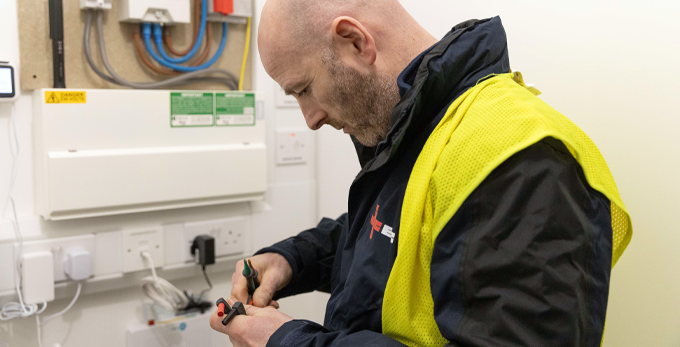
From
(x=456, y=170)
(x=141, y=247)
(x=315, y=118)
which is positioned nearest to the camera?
(x=456, y=170)

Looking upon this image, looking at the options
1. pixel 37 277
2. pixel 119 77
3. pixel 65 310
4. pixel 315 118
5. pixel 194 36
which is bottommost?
pixel 65 310

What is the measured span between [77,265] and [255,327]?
2.24ft

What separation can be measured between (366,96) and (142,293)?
98 cm

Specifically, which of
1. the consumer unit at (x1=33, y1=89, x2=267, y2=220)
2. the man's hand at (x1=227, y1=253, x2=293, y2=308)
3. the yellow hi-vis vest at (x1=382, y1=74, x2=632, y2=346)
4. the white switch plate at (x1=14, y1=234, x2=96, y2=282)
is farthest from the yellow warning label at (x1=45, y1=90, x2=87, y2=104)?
the yellow hi-vis vest at (x1=382, y1=74, x2=632, y2=346)

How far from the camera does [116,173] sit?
4.30ft

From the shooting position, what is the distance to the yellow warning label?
1243 millimetres

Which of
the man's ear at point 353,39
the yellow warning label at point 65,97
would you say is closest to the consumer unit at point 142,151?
the yellow warning label at point 65,97

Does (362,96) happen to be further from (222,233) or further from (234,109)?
(222,233)

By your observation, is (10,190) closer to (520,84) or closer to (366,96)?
(366,96)

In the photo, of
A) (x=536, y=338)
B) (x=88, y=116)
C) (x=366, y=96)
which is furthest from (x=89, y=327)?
(x=536, y=338)

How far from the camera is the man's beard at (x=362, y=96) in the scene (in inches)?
34.6

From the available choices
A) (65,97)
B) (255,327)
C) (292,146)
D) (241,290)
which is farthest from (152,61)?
(255,327)

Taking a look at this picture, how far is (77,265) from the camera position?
131cm

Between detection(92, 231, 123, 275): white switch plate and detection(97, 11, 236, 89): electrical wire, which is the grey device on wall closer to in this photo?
detection(97, 11, 236, 89): electrical wire
